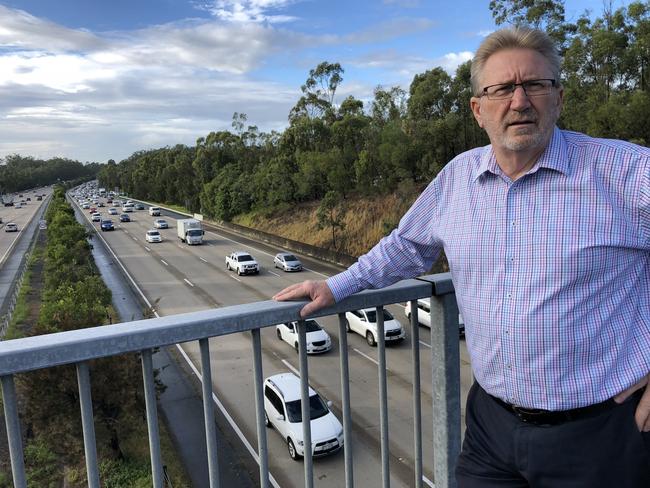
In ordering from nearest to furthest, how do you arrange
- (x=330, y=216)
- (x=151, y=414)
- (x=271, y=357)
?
(x=151, y=414) → (x=271, y=357) → (x=330, y=216)

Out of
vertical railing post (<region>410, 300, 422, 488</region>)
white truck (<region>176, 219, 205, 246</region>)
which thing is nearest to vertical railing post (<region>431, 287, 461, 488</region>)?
vertical railing post (<region>410, 300, 422, 488</region>)

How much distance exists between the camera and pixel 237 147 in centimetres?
6519

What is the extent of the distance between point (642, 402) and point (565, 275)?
1.57 feet

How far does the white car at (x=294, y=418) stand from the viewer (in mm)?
5336

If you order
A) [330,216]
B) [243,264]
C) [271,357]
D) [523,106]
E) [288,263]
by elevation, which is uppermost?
[523,106]

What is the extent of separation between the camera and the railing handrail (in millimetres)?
1649

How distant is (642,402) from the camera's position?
69.3 inches

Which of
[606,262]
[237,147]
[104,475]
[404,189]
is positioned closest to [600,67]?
[404,189]

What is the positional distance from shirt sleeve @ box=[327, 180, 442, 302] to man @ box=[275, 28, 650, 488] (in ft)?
0.69

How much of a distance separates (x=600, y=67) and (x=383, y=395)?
22897 mm

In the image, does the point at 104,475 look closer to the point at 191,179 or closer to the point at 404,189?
the point at 404,189

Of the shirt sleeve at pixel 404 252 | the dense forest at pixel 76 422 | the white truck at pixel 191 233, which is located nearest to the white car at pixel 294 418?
the dense forest at pixel 76 422

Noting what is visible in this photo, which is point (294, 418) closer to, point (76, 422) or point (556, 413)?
point (76, 422)

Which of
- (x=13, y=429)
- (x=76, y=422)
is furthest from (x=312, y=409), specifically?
(x=13, y=429)
